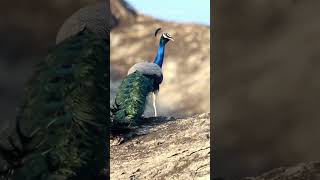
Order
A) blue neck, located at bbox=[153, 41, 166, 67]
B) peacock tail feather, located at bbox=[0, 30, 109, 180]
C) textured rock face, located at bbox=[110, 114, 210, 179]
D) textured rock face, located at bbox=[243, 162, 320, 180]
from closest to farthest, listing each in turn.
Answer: peacock tail feather, located at bbox=[0, 30, 109, 180], textured rock face, located at bbox=[110, 114, 210, 179], textured rock face, located at bbox=[243, 162, 320, 180], blue neck, located at bbox=[153, 41, 166, 67]

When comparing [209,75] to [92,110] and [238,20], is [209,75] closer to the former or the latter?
[238,20]

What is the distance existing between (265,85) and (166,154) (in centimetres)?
116

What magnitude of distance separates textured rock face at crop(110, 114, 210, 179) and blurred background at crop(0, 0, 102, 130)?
1.03 meters

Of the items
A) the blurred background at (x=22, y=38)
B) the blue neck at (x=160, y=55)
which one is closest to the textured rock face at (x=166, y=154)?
the blue neck at (x=160, y=55)

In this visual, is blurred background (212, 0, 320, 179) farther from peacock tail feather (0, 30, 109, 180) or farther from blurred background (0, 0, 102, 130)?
blurred background (0, 0, 102, 130)

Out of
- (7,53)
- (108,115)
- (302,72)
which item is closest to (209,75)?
(302,72)

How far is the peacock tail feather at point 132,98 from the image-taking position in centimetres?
707

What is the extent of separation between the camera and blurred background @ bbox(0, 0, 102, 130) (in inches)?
255

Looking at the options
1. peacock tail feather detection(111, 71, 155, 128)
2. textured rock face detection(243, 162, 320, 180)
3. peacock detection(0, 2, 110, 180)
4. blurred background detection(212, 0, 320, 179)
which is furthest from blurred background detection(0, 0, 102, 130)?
textured rock face detection(243, 162, 320, 180)

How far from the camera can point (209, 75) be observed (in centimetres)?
742

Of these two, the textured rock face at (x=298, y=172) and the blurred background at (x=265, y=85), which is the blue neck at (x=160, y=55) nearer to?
the blurred background at (x=265, y=85)

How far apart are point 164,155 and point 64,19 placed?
5.04ft

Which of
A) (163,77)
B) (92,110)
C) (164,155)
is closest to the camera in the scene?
(92,110)

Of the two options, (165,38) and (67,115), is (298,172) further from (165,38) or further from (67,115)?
(67,115)
